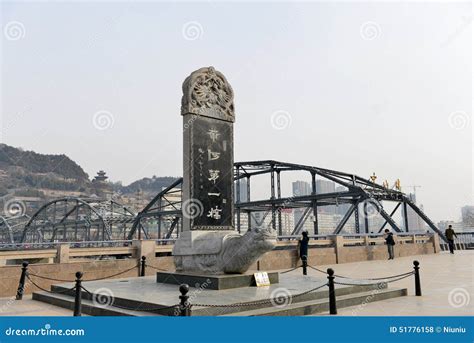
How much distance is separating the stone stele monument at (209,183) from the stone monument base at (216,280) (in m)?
0.20

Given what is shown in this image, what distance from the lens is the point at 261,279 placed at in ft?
31.8

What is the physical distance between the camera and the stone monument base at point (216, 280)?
29.8ft

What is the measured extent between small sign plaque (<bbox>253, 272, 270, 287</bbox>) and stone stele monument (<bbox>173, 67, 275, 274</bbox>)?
0.39m

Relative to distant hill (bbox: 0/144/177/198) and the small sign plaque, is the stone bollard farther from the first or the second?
distant hill (bbox: 0/144/177/198)

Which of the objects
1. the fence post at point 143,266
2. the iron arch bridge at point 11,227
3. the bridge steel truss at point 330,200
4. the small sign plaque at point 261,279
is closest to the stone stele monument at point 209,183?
the small sign plaque at point 261,279

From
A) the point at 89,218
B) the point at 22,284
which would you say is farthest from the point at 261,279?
the point at 89,218

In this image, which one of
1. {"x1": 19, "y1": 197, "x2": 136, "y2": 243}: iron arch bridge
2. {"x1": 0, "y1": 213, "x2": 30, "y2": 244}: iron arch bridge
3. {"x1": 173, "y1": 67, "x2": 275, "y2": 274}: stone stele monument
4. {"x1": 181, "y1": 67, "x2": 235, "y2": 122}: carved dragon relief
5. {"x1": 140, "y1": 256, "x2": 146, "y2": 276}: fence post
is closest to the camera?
{"x1": 173, "y1": 67, "x2": 275, "y2": 274}: stone stele monument

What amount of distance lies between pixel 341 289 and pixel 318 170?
44.3m

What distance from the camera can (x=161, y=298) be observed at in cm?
775

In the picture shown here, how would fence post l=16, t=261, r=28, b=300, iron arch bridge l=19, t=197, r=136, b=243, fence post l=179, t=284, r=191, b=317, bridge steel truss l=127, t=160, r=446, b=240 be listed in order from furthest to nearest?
1. iron arch bridge l=19, t=197, r=136, b=243
2. bridge steel truss l=127, t=160, r=446, b=240
3. fence post l=16, t=261, r=28, b=300
4. fence post l=179, t=284, r=191, b=317

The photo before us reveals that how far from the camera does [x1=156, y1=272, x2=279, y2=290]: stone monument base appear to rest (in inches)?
357

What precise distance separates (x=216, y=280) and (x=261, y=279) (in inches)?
50.0

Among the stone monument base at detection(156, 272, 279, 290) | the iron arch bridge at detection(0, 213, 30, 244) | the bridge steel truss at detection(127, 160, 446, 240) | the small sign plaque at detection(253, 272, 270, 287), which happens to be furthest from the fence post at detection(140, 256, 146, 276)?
the iron arch bridge at detection(0, 213, 30, 244)

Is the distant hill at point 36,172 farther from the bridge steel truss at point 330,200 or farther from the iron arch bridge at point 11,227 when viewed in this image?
the bridge steel truss at point 330,200
